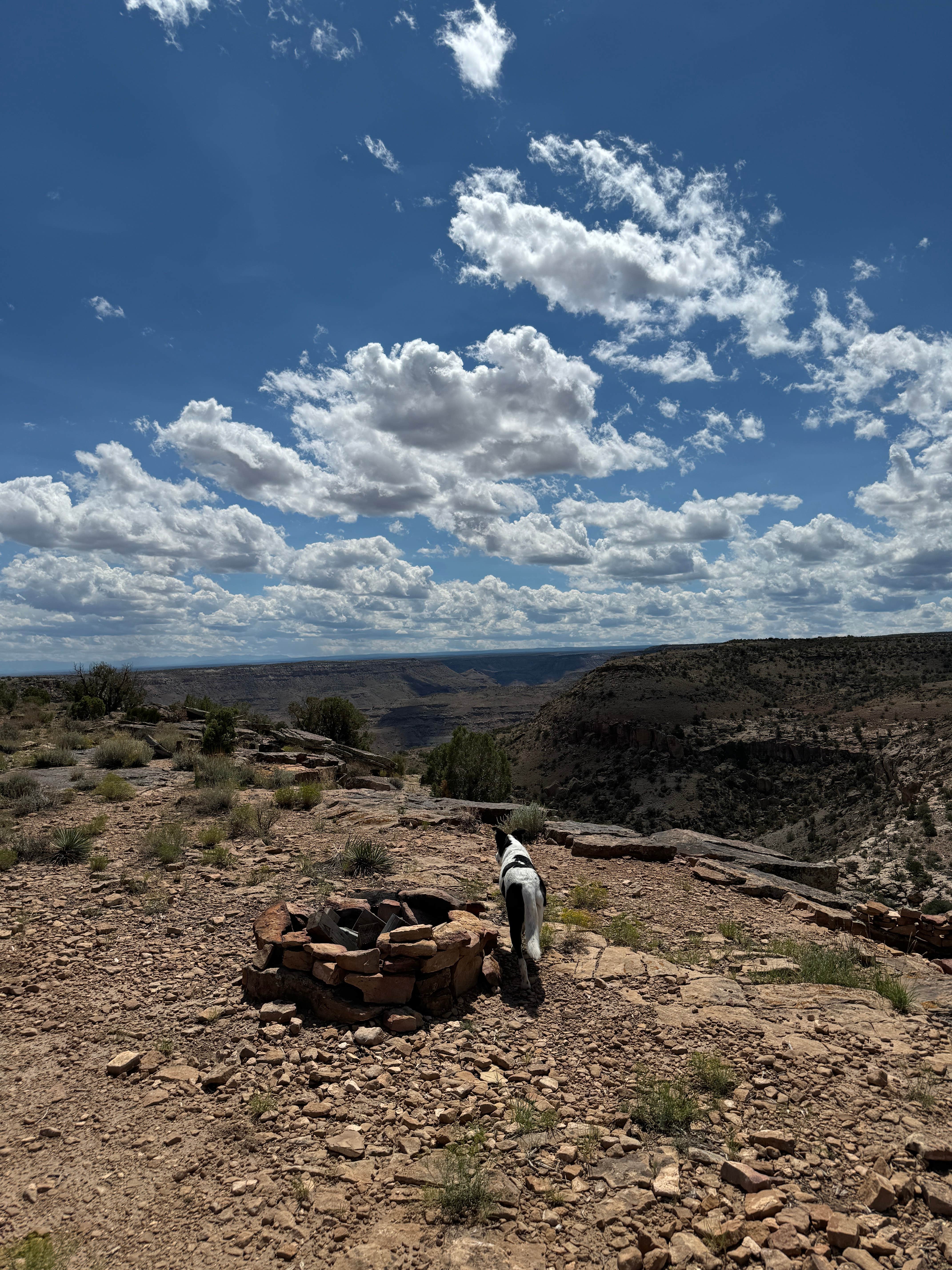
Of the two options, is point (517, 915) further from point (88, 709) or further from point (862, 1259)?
point (88, 709)

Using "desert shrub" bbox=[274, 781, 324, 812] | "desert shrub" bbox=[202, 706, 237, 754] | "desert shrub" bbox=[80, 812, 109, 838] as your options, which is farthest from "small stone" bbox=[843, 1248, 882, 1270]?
"desert shrub" bbox=[202, 706, 237, 754]

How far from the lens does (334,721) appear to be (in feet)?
107

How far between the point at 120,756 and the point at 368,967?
557 inches

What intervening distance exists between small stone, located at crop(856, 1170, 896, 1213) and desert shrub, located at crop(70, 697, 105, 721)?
1146 inches

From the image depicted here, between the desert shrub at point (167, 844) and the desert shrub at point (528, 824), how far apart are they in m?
5.56

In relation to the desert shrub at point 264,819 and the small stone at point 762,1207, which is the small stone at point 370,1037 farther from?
the desert shrub at point 264,819

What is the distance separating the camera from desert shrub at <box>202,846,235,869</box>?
380 inches

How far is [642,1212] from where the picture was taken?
3.68 meters

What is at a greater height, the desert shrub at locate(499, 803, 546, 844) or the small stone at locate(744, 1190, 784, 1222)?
the small stone at locate(744, 1190, 784, 1222)

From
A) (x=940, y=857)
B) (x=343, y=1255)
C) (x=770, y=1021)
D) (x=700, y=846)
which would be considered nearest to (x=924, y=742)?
(x=940, y=857)

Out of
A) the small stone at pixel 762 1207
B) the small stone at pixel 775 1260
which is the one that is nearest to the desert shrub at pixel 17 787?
the small stone at pixel 762 1207

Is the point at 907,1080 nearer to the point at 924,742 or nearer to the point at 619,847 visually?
the point at 619,847

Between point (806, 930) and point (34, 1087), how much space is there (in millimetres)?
9015

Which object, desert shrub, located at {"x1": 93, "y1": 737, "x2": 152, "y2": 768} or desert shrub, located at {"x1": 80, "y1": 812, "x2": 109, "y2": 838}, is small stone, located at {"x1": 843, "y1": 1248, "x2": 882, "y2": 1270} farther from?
desert shrub, located at {"x1": 93, "y1": 737, "x2": 152, "y2": 768}
